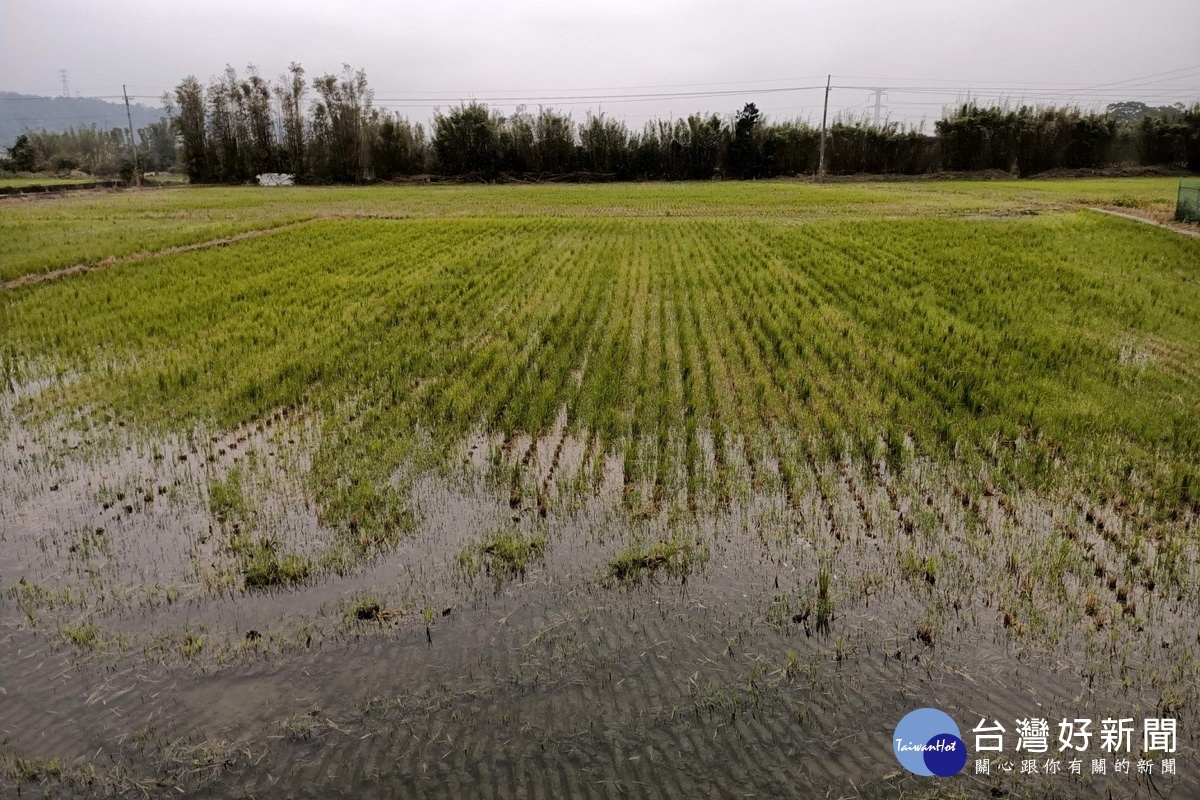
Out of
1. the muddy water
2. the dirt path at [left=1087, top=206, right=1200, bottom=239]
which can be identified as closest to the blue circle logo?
the muddy water

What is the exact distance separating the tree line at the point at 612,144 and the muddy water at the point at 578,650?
39067 millimetres

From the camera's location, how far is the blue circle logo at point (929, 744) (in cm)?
269

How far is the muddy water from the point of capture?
8.82ft

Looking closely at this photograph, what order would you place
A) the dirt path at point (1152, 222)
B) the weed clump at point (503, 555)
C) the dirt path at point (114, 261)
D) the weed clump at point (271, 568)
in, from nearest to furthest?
1. the weed clump at point (271, 568)
2. the weed clump at point (503, 555)
3. the dirt path at point (114, 261)
4. the dirt path at point (1152, 222)

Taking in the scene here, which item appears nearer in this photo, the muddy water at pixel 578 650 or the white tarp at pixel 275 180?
the muddy water at pixel 578 650

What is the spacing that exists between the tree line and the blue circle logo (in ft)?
134

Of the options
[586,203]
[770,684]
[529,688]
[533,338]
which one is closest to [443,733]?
[529,688]

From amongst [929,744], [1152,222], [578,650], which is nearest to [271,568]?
[578,650]

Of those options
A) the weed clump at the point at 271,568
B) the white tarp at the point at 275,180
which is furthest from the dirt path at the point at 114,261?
the white tarp at the point at 275,180

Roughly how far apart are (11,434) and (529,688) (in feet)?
18.0

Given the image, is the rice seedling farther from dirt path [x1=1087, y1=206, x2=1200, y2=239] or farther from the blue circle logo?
dirt path [x1=1087, y1=206, x2=1200, y2=239]

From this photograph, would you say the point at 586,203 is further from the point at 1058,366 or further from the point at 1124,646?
the point at 1124,646

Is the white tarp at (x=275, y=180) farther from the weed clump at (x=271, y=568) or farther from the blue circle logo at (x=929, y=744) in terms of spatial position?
the blue circle logo at (x=929, y=744)

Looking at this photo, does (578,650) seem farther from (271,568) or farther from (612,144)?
(612,144)
